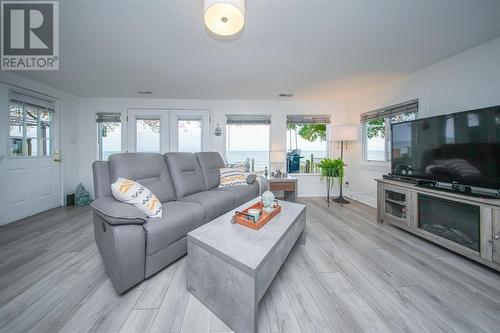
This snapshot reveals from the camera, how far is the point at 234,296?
1.01 m

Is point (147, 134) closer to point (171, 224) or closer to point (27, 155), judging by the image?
point (27, 155)

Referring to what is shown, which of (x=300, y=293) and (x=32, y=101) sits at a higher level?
(x=32, y=101)

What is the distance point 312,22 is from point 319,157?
304 centimetres

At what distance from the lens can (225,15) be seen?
4.07ft

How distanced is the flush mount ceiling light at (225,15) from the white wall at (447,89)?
8.88 ft

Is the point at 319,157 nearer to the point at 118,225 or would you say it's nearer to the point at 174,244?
the point at 174,244

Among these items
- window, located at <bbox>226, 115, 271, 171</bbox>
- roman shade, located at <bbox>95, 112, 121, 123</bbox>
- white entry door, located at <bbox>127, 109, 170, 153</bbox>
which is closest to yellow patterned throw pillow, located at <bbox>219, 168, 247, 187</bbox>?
window, located at <bbox>226, 115, 271, 171</bbox>

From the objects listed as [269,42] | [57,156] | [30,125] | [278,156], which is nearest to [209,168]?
[278,156]

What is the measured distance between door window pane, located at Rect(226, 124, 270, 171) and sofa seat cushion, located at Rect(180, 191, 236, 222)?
1.82 m

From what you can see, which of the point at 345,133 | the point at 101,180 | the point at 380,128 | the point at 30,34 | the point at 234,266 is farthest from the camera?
the point at 345,133

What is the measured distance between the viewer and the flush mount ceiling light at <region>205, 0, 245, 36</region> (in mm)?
1159

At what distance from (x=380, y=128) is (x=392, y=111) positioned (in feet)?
1.56

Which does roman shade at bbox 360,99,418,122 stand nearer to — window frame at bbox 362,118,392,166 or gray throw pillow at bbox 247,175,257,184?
window frame at bbox 362,118,392,166

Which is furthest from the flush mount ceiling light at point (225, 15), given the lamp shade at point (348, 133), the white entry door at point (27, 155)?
the white entry door at point (27, 155)
